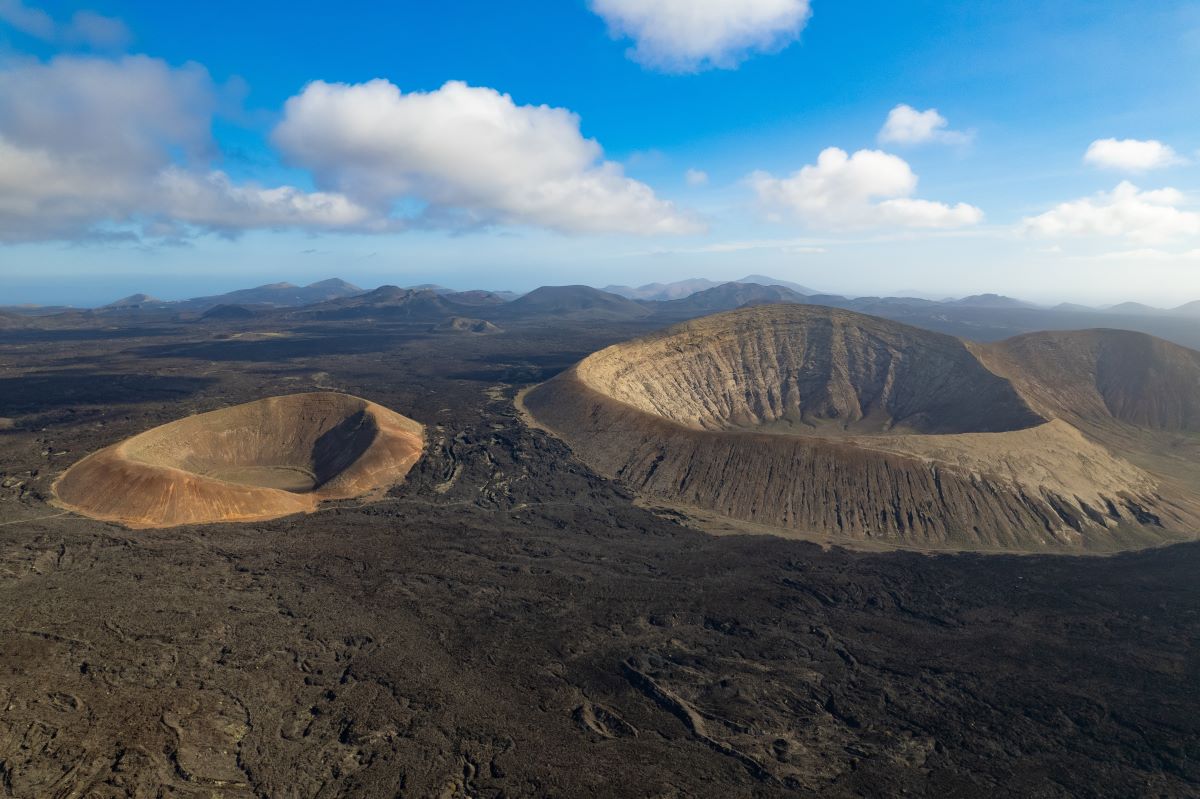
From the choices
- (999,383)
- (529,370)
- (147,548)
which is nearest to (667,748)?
(147,548)

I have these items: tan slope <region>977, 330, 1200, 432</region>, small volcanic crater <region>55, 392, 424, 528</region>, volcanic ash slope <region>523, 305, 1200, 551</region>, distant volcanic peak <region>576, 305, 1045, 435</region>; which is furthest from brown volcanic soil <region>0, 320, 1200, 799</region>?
tan slope <region>977, 330, 1200, 432</region>

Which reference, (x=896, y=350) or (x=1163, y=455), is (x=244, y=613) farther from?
(x=1163, y=455)

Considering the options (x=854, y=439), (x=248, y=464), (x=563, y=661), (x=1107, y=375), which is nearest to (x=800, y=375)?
(x=854, y=439)

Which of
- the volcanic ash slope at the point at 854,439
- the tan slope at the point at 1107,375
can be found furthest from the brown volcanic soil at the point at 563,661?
the tan slope at the point at 1107,375

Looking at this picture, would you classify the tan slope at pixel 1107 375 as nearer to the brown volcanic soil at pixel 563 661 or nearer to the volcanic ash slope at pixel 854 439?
the volcanic ash slope at pixel 854 439

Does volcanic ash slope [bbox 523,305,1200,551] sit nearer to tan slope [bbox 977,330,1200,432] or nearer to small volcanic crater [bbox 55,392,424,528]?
tan slope [bbox 977,330,1200,432]

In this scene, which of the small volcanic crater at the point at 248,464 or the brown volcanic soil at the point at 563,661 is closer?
the brown volcanic soil at the point at 563,661

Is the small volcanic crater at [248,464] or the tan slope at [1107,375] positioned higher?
the tan slope at [1107,375]
